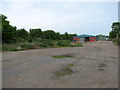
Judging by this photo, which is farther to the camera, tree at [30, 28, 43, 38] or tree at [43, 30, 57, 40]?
tree at [43, 30, 57, 40]

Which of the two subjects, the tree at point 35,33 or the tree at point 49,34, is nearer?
the tree at point 35,33

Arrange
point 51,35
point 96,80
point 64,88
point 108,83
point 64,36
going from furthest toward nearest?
point 64,36 < point 51,35 < point 96,80 < point 108,83 < point 64,88

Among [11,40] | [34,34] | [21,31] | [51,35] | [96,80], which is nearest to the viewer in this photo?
[96,80]

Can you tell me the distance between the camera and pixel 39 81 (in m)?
3.56

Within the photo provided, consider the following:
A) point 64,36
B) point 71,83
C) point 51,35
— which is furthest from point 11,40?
point 64,36

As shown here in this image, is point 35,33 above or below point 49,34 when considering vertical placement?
below

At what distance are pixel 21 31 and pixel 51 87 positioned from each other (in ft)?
85.8

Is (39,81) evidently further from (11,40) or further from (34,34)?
(34,34)

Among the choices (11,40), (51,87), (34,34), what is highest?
(34,34)

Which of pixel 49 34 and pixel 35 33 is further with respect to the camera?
pixel 49 34

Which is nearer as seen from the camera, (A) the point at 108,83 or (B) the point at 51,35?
(A) the point at 108,83

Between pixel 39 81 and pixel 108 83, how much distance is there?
2.41m

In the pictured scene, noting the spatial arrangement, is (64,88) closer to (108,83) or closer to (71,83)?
(71,83)

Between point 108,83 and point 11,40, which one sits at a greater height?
point 11,40
